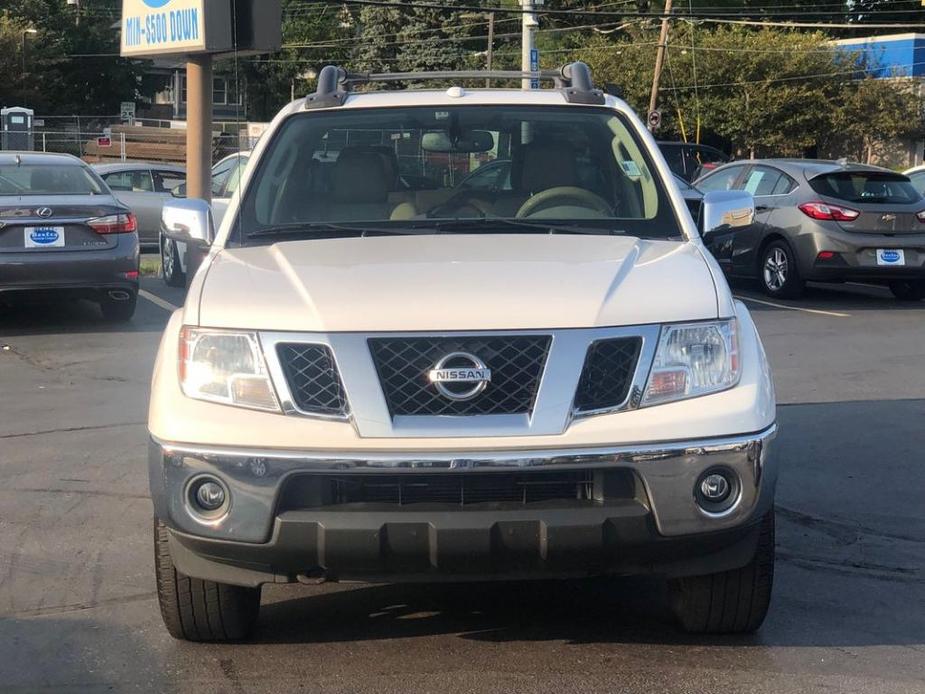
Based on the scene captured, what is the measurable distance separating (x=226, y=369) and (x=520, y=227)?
4.74ft

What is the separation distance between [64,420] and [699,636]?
5.15 m

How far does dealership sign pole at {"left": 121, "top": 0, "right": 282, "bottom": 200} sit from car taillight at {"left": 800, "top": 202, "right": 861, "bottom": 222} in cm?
699

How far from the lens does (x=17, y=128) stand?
37125 mm

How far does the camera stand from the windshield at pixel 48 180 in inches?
488

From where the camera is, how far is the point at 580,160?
5.54m

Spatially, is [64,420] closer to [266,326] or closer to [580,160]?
[580,160]

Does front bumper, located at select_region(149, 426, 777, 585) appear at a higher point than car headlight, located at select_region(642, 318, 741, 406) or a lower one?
lower

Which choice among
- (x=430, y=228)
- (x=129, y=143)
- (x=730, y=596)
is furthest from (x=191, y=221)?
(x=129, y=143)

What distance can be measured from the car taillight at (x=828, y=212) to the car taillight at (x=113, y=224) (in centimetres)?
717

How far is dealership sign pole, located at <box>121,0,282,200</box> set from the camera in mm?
17234

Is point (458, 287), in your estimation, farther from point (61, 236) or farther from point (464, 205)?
point (61, 236)

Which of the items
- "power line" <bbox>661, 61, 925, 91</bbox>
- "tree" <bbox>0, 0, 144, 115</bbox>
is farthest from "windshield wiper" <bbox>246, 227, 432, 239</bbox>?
"tree" <bbox>0, 0, 144, 115</bbox>

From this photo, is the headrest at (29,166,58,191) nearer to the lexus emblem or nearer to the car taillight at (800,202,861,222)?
the car taillight at (800,202,861,222)

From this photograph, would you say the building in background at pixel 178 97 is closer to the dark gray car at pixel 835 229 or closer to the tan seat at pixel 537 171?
the dark gray car at pixel 835 229
